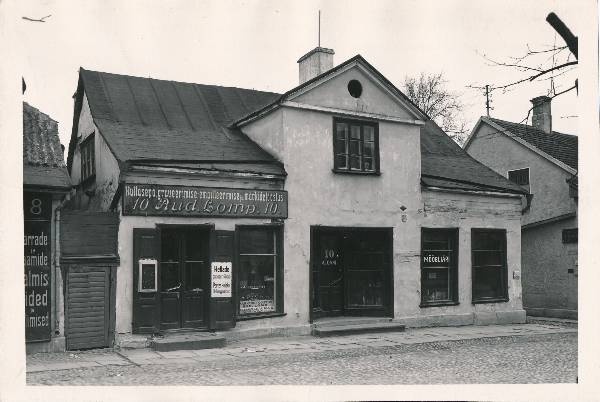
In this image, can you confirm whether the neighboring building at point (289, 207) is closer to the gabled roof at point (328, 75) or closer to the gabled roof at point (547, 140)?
the gabled roof at point (328, 75)

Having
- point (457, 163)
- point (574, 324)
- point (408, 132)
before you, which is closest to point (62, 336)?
point (408, 132)

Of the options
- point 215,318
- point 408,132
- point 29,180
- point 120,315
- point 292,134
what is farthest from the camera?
point 408,132

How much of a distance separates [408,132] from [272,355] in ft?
21.7

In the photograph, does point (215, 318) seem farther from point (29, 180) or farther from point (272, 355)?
point (29, 180)

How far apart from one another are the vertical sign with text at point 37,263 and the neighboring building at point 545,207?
39.8 feet

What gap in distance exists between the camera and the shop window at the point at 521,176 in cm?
2146

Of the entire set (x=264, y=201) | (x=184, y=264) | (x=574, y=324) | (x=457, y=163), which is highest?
(x=457, y=163)

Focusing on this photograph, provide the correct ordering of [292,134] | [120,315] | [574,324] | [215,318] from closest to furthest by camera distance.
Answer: [120,315]
[215,318]
[292,134]
[574,324]

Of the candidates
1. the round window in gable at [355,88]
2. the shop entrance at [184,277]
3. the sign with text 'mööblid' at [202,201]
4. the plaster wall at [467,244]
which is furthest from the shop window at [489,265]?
the shop entrance at [184,277]

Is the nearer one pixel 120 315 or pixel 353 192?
pixel 120 315

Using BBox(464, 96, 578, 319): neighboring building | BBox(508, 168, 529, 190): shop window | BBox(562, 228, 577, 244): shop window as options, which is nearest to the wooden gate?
BBox(464, 96, 578, 319): neighboring building

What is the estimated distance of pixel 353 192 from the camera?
14477mm

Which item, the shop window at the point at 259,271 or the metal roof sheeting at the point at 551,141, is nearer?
the shop window at the point at 259,271

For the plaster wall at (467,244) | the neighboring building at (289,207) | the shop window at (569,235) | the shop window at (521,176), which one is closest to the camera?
the neighboring building at (289,207)
